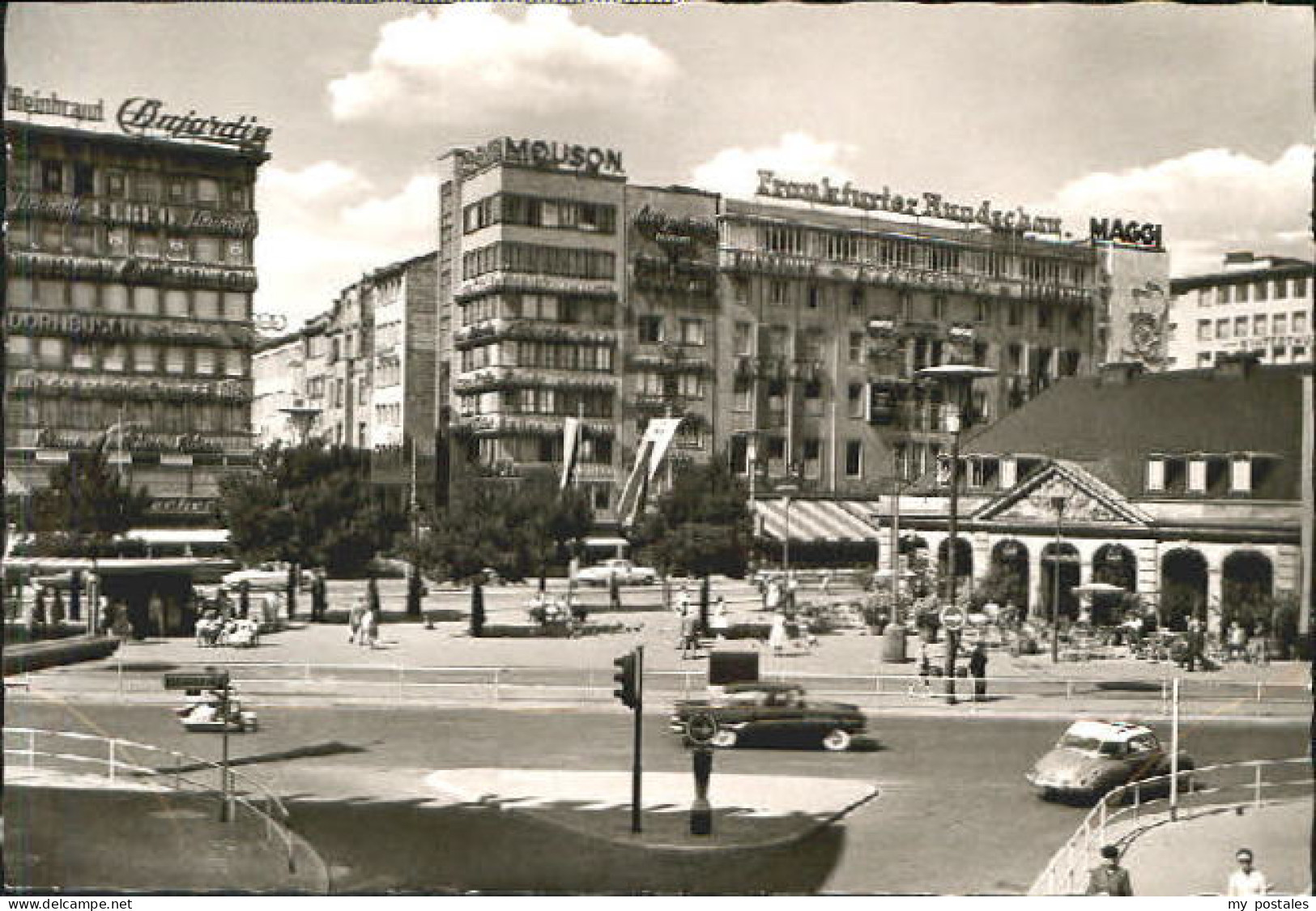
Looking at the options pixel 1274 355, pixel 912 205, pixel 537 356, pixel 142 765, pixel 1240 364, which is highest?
pixel 912 205

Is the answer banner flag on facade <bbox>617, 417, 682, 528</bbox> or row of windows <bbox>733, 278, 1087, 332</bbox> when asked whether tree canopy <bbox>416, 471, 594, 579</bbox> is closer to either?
banner flag on facade <bbox>617, 417, 682, 528</bbox>

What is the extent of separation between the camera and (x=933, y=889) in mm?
18234

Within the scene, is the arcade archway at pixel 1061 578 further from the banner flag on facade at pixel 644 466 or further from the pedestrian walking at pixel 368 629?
the pedestrian walking at pixel 368 629

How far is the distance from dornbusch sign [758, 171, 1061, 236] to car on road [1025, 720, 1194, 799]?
8.06m

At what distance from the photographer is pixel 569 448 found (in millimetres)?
25250

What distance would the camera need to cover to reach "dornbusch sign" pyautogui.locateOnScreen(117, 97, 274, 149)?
67.8 feet

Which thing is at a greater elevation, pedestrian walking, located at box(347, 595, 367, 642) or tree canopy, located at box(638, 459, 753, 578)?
tree canopy, located at box(638, 459, 753, 578)

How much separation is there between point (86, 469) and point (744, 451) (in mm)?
10865

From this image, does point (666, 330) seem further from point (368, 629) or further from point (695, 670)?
point (368, 629)

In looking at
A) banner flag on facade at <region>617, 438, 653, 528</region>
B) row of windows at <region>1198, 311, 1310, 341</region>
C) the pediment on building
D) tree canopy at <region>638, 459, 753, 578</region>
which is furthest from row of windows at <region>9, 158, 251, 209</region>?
row of windows at <region>1198, 311, 1310, 341</region>

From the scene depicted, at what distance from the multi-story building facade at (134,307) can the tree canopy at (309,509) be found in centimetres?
64

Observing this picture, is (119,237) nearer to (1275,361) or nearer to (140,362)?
(140,362)

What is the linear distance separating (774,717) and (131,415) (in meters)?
11.2

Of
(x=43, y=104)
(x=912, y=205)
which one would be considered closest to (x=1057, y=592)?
(x=912, y=205)
